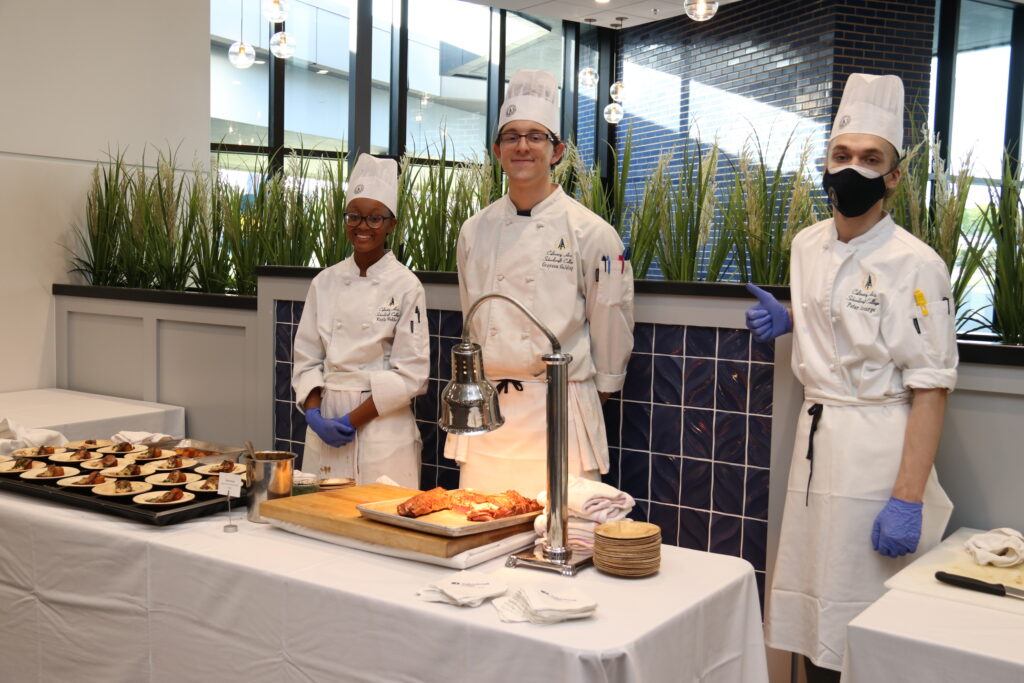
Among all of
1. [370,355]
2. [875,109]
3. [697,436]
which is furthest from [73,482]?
[875,109]

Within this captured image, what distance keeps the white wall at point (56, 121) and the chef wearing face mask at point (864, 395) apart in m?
4.16

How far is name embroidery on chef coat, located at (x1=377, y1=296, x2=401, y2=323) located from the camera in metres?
3.11

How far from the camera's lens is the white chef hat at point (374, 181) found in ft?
10.1

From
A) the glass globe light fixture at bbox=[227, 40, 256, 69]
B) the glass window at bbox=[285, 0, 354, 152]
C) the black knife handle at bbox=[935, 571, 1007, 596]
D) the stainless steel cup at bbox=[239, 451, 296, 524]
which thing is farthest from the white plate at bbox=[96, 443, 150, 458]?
the glass window at bbox=[285, 0, 354, 152]

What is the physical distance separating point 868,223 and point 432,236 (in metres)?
1.79

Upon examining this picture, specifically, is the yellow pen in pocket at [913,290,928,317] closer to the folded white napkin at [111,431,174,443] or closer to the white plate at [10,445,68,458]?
the folded white napkin at [111,431,174,443]

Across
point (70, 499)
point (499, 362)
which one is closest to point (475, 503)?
point (499, 362)

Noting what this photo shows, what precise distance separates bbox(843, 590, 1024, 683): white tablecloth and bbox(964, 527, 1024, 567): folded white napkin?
0.29 meters

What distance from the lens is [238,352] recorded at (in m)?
4.31

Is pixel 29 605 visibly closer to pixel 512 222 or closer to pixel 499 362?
pixel 499 362

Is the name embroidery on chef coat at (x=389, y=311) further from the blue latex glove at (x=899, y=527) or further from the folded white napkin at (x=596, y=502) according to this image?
the blue latex glove at (x=899, y=527)

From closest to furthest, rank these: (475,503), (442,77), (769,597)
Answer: (475,503) → (769,597) → (442,77)

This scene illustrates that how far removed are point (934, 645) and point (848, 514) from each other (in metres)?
0.69

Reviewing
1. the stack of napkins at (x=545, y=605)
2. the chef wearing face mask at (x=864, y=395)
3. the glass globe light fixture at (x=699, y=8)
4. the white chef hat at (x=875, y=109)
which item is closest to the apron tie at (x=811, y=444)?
the chef wearing face mask at (x=864, y=395)
